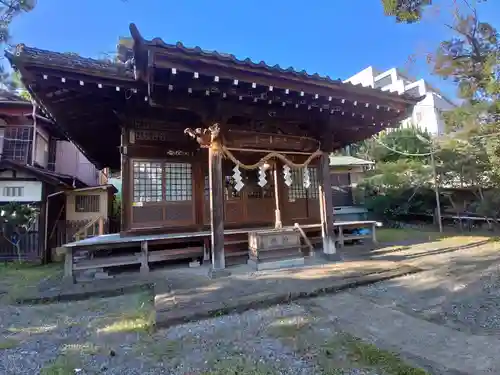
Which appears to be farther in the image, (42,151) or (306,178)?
(42,151)

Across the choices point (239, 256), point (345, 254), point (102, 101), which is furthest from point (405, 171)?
point (102, 101)

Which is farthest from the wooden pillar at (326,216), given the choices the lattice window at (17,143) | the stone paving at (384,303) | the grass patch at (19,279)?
the lattice window at (17,143)

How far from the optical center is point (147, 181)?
21.8 ft

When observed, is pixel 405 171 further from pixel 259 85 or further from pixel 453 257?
pixel 259 85

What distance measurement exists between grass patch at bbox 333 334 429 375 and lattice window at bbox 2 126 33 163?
12.5 metres

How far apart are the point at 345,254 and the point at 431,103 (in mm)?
25921

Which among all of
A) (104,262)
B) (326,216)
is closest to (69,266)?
(104,262)

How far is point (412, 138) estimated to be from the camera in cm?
1805

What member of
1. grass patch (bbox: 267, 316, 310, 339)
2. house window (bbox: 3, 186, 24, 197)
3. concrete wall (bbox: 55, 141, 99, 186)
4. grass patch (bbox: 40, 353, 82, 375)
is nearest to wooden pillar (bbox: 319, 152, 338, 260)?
grass patch (bbox: 267, 316, 310, 339)

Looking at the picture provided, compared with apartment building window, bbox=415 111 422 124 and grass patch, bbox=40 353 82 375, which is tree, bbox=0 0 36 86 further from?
apartment building window, bbox=415 111 422 124

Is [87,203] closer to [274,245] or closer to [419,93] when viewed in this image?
[274,245]

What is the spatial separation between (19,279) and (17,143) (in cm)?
664

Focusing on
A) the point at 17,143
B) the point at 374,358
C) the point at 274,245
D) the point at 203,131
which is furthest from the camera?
the point at 17,143

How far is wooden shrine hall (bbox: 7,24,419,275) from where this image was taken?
456cm
